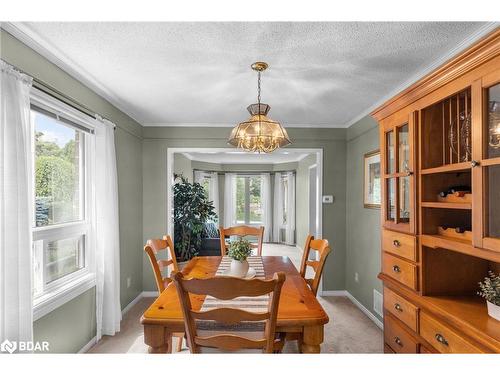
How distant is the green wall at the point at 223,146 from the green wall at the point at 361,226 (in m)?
0.11

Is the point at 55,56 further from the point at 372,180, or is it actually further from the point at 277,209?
the point at 277,209

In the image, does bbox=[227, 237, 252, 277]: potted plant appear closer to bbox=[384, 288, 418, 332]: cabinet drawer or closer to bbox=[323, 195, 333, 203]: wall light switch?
bbox=[384, 288, 418, 332]: cabinet drawer

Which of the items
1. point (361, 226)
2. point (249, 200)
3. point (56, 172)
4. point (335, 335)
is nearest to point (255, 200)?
point (249, 200)

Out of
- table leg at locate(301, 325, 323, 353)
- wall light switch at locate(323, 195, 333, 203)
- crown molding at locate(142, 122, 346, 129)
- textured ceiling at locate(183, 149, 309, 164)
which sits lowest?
table leg at locate(301, 325, 323, 353)

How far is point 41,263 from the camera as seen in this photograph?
7.36ft

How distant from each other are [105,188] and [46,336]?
4.28 feet

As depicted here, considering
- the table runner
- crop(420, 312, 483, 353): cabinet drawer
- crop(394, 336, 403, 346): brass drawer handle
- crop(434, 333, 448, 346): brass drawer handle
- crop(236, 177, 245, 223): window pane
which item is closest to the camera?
crop(420, 312, 483, 353): cabinet drawer

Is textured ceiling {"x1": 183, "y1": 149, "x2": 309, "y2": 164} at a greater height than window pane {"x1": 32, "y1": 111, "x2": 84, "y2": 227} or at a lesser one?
greater

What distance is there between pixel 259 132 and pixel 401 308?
59.7 inches

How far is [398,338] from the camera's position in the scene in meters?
1.89

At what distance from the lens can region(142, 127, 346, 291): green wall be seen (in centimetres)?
429

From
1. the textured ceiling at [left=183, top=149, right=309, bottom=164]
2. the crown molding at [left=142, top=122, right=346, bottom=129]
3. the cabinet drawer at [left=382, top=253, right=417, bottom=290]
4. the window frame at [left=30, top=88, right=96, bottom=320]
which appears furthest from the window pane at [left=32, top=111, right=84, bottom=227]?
the textured ceiling at [left=183, top=149, right=309, bottom=164]

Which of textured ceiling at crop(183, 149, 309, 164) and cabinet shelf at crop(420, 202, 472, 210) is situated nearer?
cabinet shelf at crop(420, 202, 472, 210)
